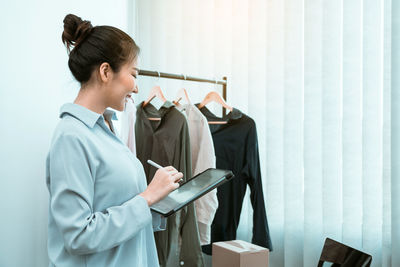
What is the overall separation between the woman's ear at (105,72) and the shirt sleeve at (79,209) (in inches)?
6.7

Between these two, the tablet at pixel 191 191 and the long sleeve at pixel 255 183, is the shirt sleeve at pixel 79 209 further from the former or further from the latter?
the long sleeve at pixel 255 183

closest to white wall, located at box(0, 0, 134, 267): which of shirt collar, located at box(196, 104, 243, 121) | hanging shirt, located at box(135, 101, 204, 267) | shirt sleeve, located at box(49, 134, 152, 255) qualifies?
shirt sleeve, located at box(49, 134, 152, 255)

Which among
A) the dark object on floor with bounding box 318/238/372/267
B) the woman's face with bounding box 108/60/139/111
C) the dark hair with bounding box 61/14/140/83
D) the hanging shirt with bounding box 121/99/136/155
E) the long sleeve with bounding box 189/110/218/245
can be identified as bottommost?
the dark object on floor with bounding box 318/238/372/267

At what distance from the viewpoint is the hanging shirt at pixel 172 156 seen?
168 cm

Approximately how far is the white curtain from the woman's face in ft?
4.34

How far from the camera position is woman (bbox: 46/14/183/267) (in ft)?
2.62

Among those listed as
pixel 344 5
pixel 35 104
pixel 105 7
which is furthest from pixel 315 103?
pixel 35 104

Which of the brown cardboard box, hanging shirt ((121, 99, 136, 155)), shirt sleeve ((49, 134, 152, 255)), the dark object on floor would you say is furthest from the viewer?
hanging shirt ((121, 99, 136, 155))

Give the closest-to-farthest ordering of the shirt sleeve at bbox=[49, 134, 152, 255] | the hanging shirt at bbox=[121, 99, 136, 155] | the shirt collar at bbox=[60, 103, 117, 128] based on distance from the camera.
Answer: the shirt sleeve at bbox=[49, 134, 152, 255]
the shirt collar at bbox=[60, 103, 117, 128]
the hanging shirt at bbox=[121, 99, 136, 155]

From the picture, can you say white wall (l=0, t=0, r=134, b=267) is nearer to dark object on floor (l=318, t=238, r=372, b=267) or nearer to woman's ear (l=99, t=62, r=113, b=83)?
woman's ear (l=99, t=62, r=113, b=83)

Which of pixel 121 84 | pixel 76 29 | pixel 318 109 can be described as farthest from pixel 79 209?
pixel 318 109

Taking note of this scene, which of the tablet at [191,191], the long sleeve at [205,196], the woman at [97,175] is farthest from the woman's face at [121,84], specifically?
the long sleeve at [205,196]

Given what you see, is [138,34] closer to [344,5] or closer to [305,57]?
[305,57]

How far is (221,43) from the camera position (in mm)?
2379
